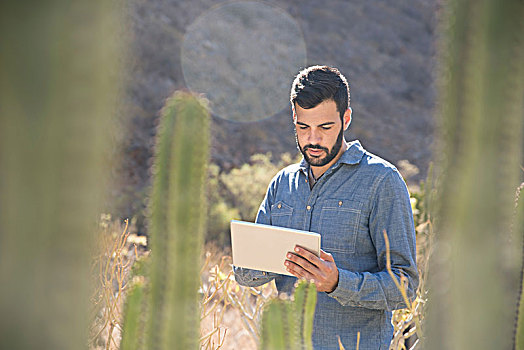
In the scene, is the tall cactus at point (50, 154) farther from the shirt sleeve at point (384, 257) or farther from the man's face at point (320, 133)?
the man's face at point (320, 133)

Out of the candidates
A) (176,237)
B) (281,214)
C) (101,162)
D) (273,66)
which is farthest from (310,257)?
(273,66)

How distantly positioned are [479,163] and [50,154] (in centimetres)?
47

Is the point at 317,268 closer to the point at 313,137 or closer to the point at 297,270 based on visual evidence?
the point at 297,270

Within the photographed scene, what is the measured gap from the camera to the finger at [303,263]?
1.65 meters

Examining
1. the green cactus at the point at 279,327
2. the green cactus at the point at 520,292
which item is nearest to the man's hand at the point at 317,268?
the green cactus at the point at 279,327

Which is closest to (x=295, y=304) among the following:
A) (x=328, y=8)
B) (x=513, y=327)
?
(x=513, y=327)

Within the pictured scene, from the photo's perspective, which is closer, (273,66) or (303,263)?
(303,263)

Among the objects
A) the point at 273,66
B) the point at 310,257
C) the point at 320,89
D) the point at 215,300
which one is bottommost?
the point at 215,300

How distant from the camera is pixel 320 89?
191 cm

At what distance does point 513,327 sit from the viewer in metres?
0.73

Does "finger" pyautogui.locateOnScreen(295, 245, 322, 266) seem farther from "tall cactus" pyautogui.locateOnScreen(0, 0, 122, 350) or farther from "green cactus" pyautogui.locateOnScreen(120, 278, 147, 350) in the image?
"tall cactus" pyautogui.locateOnScreen(0, 0, 122, 350)

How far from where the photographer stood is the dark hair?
75.4 inches

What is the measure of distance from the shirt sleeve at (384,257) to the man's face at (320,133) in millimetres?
215

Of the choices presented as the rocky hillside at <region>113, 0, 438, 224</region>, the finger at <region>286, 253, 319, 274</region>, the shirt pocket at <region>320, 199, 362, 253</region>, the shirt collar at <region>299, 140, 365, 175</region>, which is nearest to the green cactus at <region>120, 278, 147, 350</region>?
the finger at <region>286, 253, 319, 274</region>
